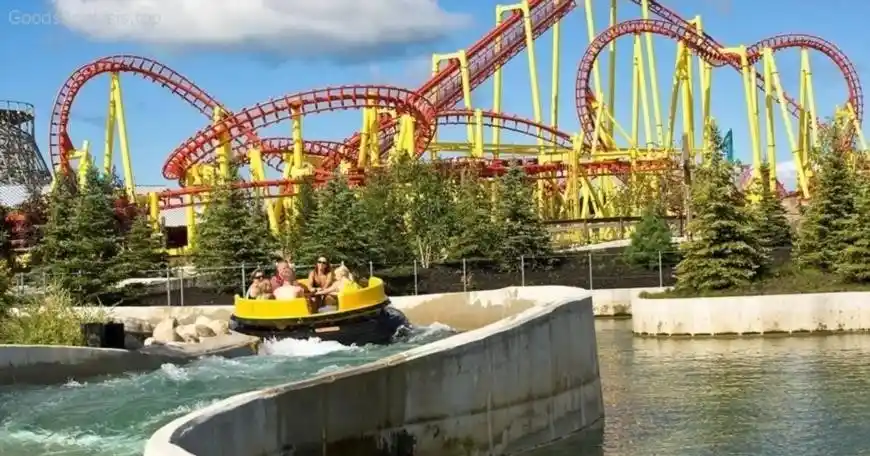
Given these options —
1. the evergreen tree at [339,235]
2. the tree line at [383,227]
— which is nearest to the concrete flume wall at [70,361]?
the tree line at [383,227]

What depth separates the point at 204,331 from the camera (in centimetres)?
1814

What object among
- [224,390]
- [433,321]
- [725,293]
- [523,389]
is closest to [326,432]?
[523,389]

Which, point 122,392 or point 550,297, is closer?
point 122,392

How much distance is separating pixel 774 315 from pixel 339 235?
1286 centimetres

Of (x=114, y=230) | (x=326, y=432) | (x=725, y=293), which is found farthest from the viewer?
(x=114, y=230)

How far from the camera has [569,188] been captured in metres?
47.0

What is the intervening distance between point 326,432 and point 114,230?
75.5 ft

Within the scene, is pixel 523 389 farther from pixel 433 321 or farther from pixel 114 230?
pixel 114 230

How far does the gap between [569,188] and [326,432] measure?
39.7 metres

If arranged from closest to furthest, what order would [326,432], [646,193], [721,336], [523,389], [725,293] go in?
[326,432] < [523,389] < [721,336] < [725,293] < [646,193]

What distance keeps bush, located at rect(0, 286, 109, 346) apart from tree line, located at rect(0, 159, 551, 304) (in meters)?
9.38

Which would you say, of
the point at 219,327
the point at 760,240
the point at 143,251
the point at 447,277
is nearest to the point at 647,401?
the point at 219,327

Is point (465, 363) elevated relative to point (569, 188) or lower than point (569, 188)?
lower

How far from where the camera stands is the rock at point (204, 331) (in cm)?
1794
